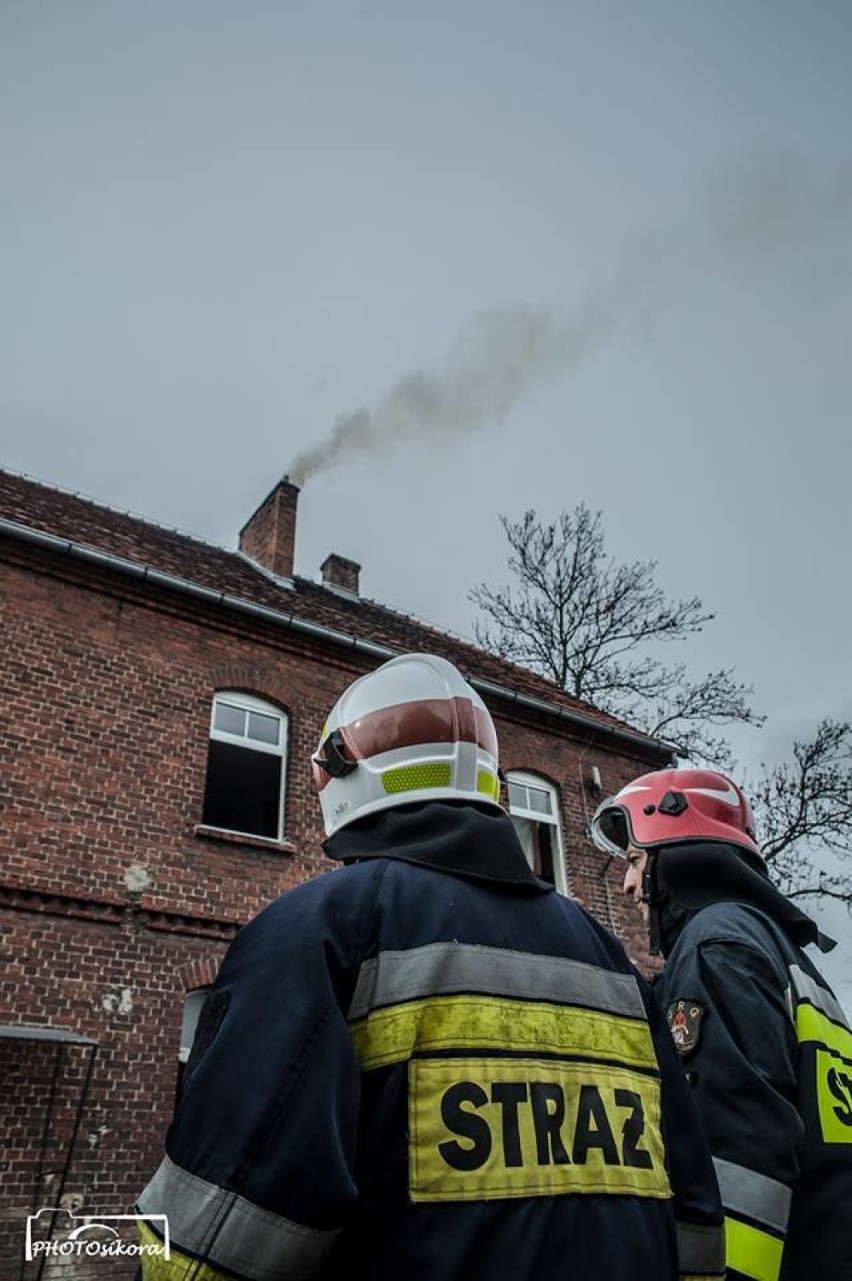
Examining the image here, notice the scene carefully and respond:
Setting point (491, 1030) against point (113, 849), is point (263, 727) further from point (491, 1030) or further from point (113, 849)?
point (491, 1030)

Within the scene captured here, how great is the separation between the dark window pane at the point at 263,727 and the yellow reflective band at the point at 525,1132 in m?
9.82

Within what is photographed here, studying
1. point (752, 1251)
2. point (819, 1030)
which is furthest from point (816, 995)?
point (752, 1251)

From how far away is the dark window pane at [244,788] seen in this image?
11422 millimetres

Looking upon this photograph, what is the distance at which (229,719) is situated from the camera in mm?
11375

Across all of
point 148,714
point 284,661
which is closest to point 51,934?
point 148,714

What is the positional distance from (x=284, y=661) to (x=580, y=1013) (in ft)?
34.1

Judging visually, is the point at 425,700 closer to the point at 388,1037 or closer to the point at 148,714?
the point at 388,1037

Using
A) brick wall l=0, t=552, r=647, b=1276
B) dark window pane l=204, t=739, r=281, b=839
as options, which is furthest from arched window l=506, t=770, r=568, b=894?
dark window pane l=204, t=739, r=281, b=839

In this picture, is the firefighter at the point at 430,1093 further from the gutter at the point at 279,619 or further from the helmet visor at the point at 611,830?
the gutter at the point at 279,619

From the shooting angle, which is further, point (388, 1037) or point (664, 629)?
point (664, 629)

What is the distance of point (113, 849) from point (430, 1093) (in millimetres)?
8536

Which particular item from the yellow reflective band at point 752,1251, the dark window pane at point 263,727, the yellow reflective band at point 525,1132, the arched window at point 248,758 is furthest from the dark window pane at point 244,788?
the yellow reflective band at point 525,1132

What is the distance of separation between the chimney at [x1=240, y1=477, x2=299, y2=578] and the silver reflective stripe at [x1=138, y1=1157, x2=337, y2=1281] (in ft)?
45.3

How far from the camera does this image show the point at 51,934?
880 centimetres
